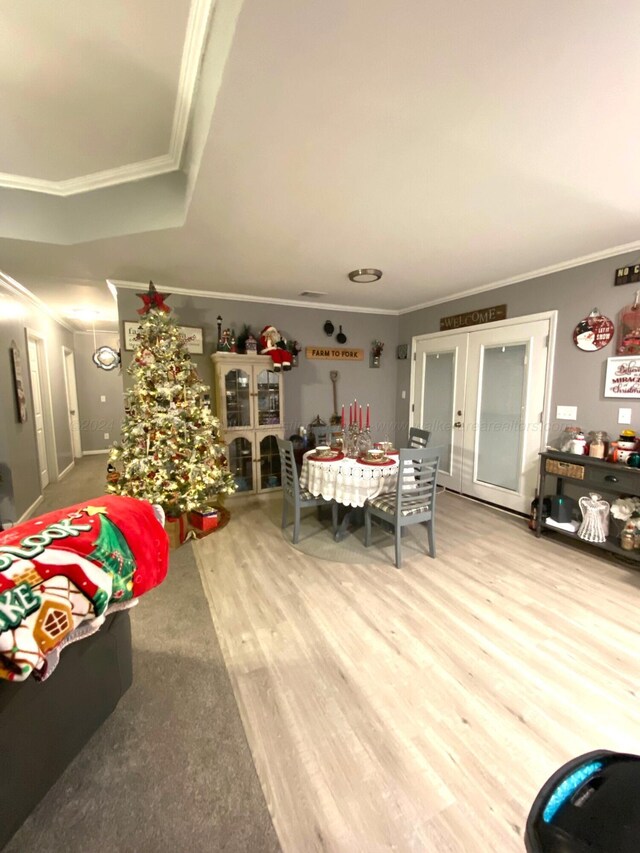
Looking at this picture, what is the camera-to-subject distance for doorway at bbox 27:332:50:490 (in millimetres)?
4324

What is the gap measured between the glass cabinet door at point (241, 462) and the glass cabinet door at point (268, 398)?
0.34 meters

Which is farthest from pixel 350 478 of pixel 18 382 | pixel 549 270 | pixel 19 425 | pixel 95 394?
pixel 95 394

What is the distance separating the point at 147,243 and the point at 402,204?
6.05 feet

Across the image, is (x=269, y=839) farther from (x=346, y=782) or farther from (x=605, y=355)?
(x=605, y=355)

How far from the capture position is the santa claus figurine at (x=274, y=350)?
3959 millimetres

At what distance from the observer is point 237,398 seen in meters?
3.95

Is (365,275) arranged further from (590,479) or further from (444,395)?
(590,479)

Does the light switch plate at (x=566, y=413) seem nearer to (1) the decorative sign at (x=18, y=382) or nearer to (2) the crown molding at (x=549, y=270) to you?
(2) the crown molding at (x=549, y=270)

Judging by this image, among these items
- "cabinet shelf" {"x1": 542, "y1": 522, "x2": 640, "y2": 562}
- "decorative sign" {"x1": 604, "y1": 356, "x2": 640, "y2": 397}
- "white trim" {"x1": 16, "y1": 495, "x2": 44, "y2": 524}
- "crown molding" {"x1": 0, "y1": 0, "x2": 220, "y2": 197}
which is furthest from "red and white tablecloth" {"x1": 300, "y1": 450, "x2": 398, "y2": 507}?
"white trim" {"x1": 16, "y1": 495, "x2": 44, "y2": 524}

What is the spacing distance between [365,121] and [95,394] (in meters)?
6.83

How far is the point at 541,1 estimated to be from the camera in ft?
3.31

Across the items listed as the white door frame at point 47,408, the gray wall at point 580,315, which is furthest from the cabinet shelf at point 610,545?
the white door frame at point 47,408

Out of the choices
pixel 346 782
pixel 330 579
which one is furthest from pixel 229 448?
pixel 346 782

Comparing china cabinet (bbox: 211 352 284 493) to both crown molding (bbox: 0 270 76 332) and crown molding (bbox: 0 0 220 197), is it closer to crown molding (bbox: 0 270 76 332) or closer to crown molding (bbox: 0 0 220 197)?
crown molding (bbox: 0 0 220 197)
